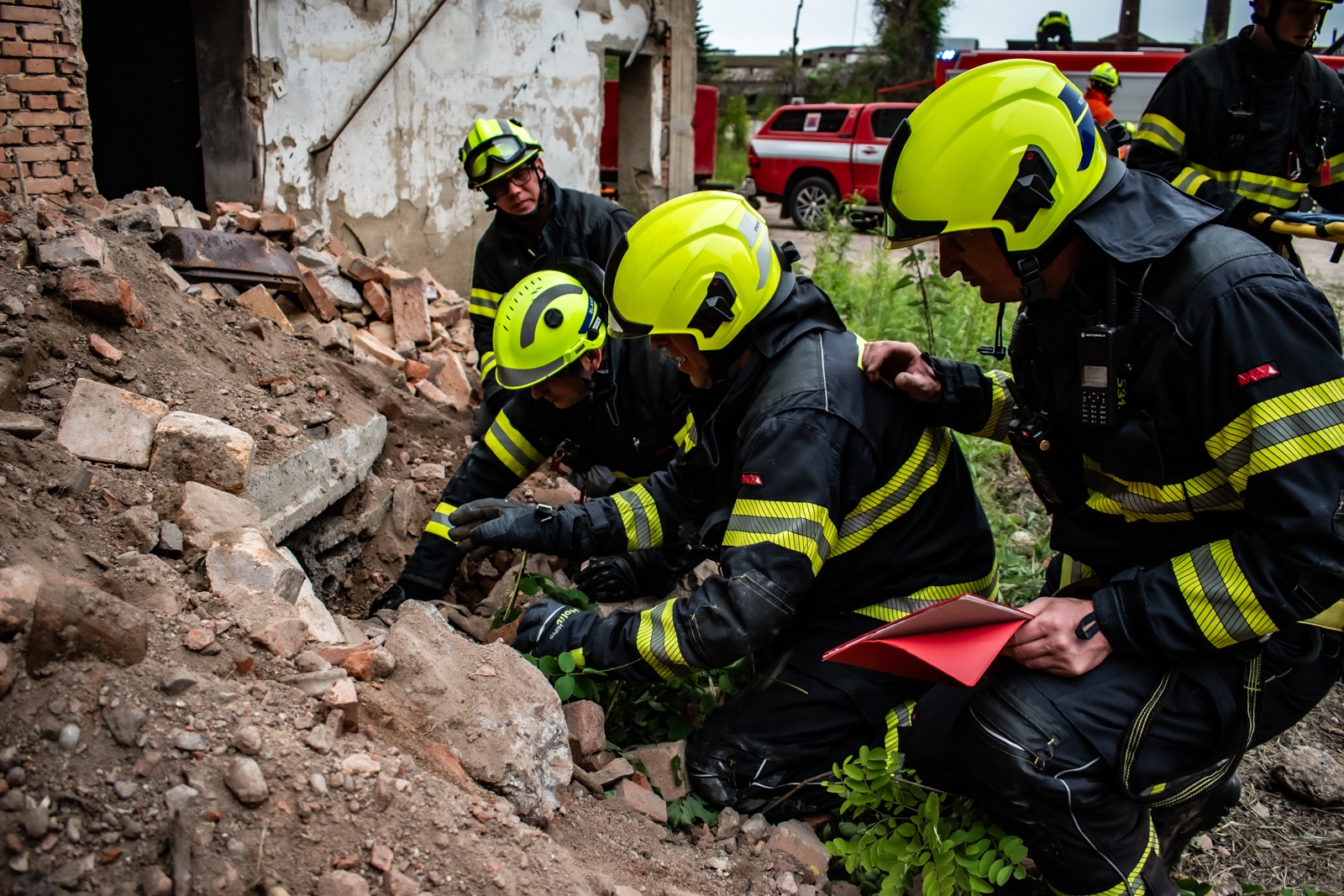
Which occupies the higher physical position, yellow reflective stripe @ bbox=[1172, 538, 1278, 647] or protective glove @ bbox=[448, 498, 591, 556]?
yellow reflective stripe @ bbox=[1172, 538, 1278, 647]

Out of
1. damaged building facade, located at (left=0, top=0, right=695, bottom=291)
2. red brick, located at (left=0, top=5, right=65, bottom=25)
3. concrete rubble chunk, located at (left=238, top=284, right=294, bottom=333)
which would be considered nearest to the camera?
concrete rubble chunk, located at (left=238, top=284, right=294, bottom=333)

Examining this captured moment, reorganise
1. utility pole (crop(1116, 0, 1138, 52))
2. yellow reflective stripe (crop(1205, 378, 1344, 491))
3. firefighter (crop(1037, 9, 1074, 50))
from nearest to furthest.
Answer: yellow reflective stripe (crop(1205, 378, 1344, 491)) → firefighter (crop(1037, 9, 1074, 50)) → utility pole (crop(1116, 0, 1138, 52))

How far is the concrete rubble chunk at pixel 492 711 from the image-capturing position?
2289 millimetres

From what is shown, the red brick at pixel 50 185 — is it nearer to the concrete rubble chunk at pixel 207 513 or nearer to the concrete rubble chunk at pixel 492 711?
the concrete rubble chunk at pixel 207 513

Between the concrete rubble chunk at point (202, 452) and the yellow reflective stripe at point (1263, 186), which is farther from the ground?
the yellow reflective stripe at point (1263, 186)

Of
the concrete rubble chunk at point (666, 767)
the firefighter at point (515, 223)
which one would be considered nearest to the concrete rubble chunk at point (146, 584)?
the concrete rubble chunk at point (666, 767)

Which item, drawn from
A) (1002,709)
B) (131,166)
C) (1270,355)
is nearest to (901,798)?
(1002,709)

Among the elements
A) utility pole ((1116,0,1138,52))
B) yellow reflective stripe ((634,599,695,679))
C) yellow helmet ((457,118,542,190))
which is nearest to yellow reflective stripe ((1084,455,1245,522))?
yellow reflective stripe ((634,599,695,679))

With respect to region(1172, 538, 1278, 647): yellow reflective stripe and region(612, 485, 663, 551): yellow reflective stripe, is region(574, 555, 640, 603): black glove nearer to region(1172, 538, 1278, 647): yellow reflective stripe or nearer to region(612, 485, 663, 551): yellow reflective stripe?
region(612, 485, 663, 551): yellow reflective stripe

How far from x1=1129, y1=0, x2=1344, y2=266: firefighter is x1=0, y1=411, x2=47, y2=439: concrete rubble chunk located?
13.1 feet

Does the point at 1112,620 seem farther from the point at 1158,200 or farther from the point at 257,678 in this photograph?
the point at 257,678

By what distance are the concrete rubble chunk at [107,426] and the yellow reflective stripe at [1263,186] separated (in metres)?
4.19

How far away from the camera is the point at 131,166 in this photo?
6.86m

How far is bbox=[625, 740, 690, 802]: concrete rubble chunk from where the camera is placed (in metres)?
2.83
